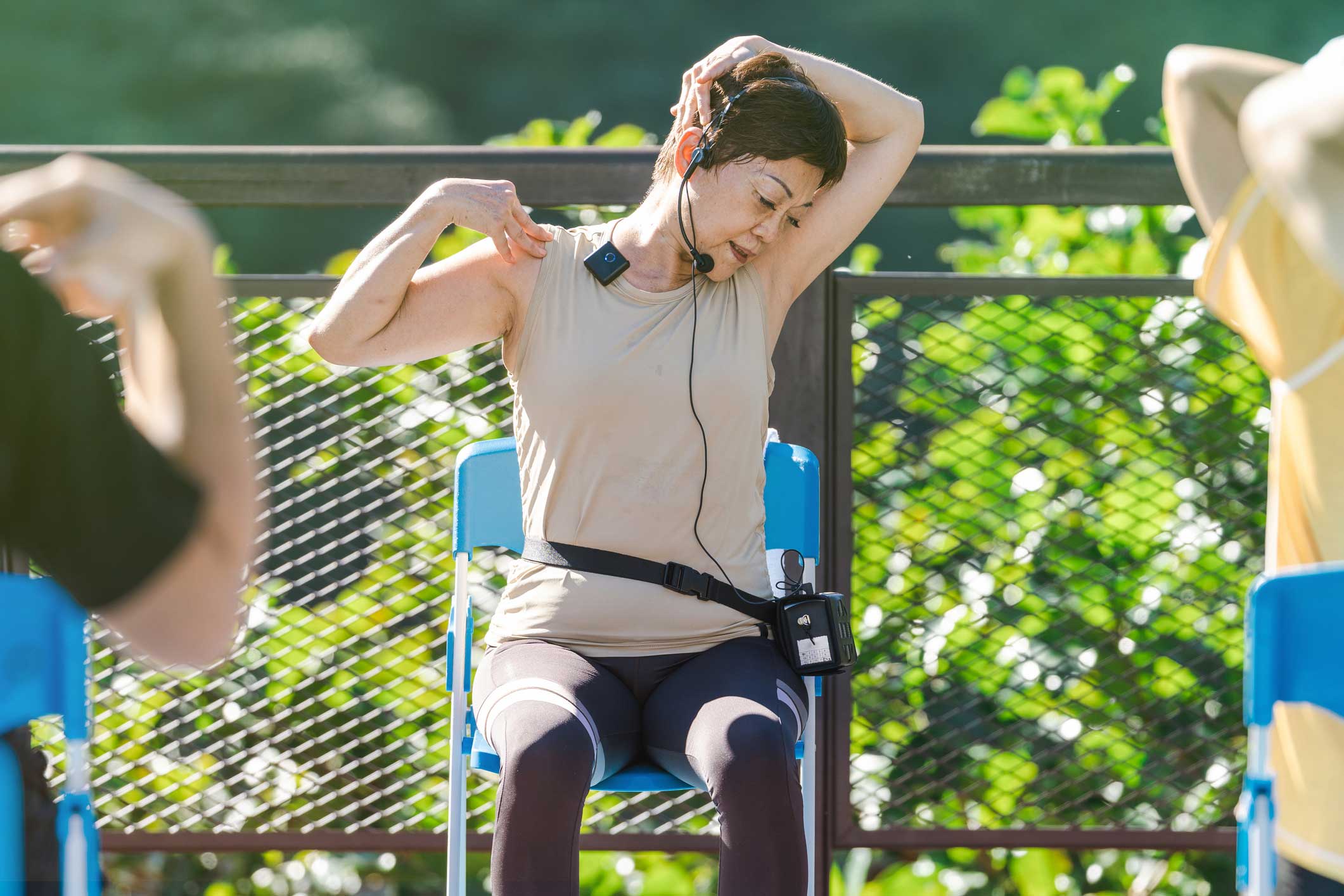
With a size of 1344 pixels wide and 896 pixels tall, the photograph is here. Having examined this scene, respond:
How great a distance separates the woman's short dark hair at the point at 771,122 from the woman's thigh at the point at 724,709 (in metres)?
0.76

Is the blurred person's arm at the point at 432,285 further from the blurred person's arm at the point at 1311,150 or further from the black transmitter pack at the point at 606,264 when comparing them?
the blurred person's arm at the point at 1311,150

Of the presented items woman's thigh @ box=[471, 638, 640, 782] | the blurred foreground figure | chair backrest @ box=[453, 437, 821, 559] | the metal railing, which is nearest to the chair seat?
woman's thigh @ box=[471, 638, 640, 782]

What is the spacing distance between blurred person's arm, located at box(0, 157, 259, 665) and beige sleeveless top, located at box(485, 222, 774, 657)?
3.54ft

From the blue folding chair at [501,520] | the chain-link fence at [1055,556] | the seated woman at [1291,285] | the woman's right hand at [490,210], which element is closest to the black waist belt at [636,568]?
the blue folding chair at [501,520]

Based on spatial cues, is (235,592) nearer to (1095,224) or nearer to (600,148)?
(600,148)

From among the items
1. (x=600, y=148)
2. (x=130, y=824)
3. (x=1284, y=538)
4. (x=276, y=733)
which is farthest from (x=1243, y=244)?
(x=130, y=824)

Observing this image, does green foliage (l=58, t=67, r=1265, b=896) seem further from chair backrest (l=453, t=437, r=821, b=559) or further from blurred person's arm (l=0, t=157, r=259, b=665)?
blurred person's arm (l=0, t=157, r=259, b=665)

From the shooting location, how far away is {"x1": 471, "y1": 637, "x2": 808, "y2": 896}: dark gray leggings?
72.9 inches

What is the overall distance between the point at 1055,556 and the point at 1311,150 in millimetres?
1405

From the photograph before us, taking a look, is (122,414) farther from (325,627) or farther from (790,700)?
(325,627)

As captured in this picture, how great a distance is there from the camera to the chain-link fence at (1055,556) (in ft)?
8.61

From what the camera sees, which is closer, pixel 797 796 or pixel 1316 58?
pixel 1316 58

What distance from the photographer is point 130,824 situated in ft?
8.75

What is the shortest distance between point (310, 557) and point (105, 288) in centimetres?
172
